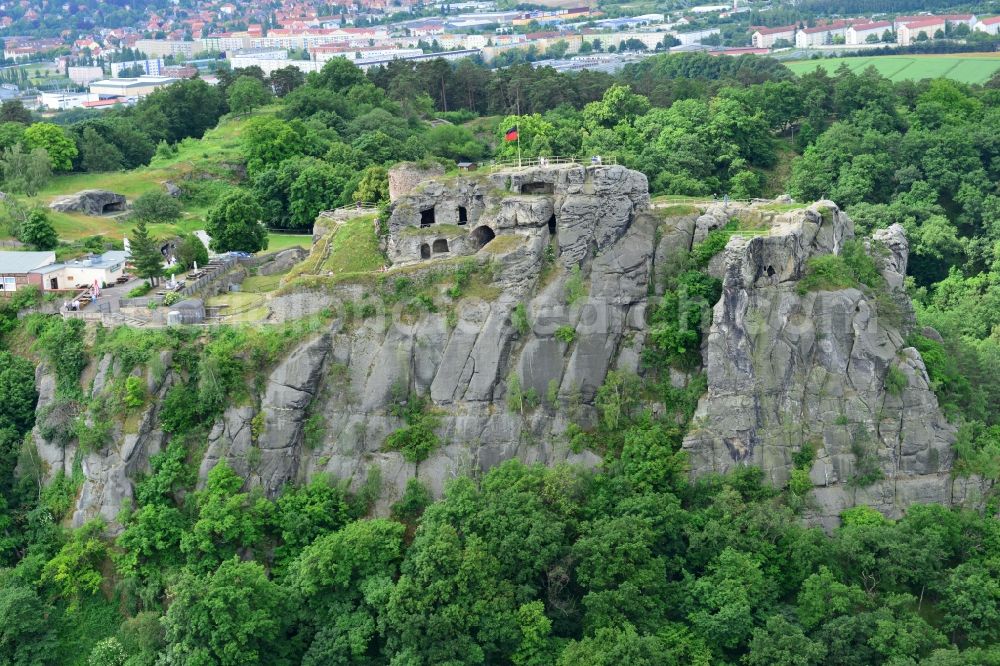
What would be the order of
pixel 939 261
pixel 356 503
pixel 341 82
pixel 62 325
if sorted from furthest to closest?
pixel 341 82
pixel 939 261
pixel 62 325
pixel 356 503

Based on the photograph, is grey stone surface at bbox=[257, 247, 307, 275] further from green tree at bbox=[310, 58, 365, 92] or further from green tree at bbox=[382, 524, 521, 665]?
green tree at bbox=[310, 58, 365, 92]

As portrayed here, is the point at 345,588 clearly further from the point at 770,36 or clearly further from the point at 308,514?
the point at 770,36

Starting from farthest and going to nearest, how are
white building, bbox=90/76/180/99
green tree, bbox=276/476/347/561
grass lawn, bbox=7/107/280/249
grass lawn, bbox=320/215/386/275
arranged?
white building, bbox=90/76/180/99, grass lawn, bbox=7/107/280/249, grass lawn, bbox=320/215/386/275, green tree, bbox=276/476/347/561

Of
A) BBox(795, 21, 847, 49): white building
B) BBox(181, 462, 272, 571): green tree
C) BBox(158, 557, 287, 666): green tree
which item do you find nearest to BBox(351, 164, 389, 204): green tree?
BBox(181, 462, 272, 571): green tree

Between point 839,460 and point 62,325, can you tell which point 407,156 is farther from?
point 839,460

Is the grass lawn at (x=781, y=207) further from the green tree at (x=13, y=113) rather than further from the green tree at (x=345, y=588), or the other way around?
the green tree at (x=13, y=113)

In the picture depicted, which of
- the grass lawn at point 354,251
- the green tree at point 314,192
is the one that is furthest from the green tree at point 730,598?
the green tree at point 314,192

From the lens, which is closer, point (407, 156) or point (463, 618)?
point (463, 618)

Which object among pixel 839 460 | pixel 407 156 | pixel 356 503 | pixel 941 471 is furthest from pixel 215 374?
pixel 407 156
